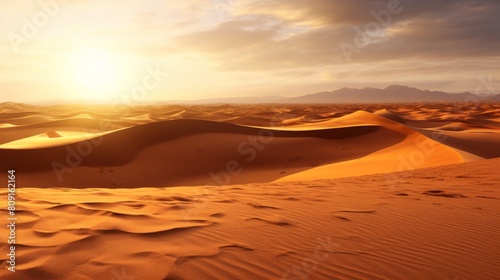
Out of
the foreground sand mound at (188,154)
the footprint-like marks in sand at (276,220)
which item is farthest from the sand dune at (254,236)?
the foreground sand mound at (188,154)

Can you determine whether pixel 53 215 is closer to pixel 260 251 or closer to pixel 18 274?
pixel 18 274

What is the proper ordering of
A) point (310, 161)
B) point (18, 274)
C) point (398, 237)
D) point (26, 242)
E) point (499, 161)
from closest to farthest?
point (18, 274) → point (26, 242) → point (398, 237) → point (499, 161) → point (310, 161)

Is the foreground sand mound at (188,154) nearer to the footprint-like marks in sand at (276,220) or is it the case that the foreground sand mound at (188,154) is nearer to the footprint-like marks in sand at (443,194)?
the footprint-like marks in sand at (443,194)

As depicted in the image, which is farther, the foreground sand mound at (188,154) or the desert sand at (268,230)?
the foreground sand mound at (188,154)

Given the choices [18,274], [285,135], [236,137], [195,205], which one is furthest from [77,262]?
[285,135]

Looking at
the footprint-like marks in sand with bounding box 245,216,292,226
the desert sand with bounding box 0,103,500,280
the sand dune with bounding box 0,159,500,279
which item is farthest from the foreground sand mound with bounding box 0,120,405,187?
the footprint-like marks in sand with bounding box 245,216,292,226

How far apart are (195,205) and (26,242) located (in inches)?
82.8

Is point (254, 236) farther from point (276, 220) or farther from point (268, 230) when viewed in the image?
point (276, 220)

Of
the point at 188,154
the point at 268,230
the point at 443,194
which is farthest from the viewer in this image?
the point at 188,154

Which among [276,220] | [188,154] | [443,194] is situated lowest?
[188,154]

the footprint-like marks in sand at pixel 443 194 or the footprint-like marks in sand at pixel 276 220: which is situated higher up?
the footprint-like marks in sand at pixel 276 220

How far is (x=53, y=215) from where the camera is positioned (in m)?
3.91

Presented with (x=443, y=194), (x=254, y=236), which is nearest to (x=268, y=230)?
(x=254, y=236)

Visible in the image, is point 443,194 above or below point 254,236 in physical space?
below
